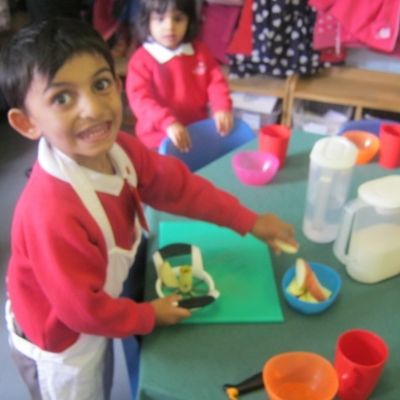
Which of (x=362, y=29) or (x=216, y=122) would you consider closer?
(x=216, y=122)

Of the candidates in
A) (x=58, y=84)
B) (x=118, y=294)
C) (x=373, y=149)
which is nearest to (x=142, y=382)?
(x=118, y=294)

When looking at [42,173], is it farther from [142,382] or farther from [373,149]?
[373,149]

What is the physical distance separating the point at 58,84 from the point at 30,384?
1.86 ft

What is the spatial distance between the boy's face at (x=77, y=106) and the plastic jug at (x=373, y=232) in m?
0.45

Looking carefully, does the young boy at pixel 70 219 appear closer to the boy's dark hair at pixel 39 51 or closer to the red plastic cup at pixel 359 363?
the boy's dark hair at pixel 39 51

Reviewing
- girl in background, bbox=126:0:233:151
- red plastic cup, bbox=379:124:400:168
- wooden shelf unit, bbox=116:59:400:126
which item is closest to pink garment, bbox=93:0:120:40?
wooden shelf unit, bbox=116:59:400:126

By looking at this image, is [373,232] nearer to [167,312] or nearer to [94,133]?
[167,312]

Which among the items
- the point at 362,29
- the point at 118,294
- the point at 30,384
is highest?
the point at 362,29

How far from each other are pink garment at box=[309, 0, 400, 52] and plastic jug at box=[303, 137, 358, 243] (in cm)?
143

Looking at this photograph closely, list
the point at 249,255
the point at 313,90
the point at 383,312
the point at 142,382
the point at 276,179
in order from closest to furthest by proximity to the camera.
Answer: the point at 142,382, the point at 383,312, the point at 249,255, the point at 276,179, the point at 313,90

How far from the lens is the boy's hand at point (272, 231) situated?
0.97m

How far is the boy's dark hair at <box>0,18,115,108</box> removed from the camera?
754 millimetres

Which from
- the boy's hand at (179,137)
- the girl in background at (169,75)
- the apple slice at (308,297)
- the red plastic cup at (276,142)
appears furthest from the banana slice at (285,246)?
the girl in background at (169,75)

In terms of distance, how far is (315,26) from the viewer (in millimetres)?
2348
